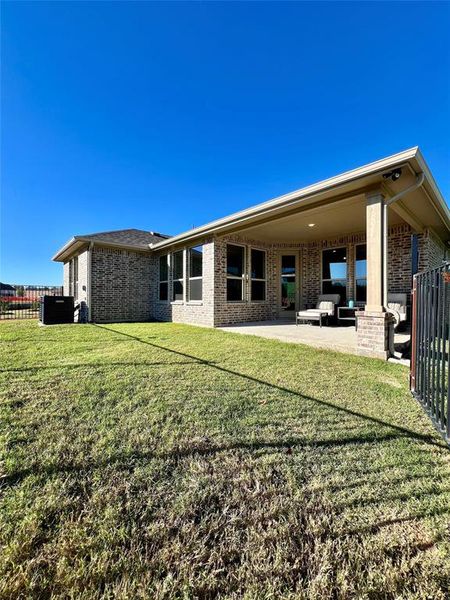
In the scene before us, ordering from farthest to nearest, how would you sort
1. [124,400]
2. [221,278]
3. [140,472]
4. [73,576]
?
1. [221,278]
2. [124,400]
3. [140,472]
4. [73,576]

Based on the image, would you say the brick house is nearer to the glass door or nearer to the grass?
the glass door

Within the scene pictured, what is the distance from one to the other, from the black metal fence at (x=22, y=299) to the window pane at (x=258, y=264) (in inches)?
437

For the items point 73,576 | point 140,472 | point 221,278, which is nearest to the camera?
point 73,576

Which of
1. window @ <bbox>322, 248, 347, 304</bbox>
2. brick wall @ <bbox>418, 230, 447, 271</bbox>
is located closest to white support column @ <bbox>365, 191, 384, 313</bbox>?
brick wall @ <bbox>418, 230, 447, 271</bbox>

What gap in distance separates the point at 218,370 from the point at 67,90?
923cm

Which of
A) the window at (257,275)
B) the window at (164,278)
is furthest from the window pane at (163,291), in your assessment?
the window at (257,275)

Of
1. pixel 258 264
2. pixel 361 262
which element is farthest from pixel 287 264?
pixel 361 262

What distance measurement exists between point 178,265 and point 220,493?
914cm

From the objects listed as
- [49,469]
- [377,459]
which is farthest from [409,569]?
[49,469]

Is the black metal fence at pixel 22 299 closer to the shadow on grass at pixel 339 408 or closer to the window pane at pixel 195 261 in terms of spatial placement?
the window pane at pixel 195 261

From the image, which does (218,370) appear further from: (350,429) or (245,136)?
(245,136)

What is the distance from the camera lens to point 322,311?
8.17 meters

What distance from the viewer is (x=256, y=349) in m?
5.37

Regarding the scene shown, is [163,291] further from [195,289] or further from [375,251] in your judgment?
[375,251]
